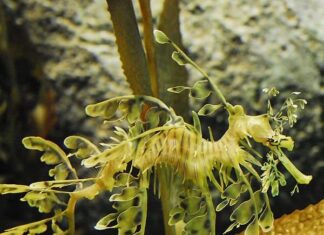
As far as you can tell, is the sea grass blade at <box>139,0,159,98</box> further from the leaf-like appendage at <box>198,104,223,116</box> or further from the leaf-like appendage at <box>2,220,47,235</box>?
the leaf-like appendage at <box>2,220,47,235</box>

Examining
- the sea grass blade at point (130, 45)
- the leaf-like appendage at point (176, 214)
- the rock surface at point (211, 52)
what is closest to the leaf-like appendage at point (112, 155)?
the leaf-like appendage at point (176, 214)

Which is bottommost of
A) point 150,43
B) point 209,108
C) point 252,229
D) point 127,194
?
point 252,229

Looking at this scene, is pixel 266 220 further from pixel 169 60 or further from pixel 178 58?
pixel 169 60

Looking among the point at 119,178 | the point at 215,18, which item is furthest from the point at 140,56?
the point at 215,18

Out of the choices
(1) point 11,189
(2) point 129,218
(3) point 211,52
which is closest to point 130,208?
(2) point 129,218

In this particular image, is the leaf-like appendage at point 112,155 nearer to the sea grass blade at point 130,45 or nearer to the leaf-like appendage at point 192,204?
the leaf-like appendage at point 192,204

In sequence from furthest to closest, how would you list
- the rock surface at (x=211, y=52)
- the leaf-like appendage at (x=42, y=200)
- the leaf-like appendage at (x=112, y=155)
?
the rock surface at (x=211, y=52) < the leaf-like appendage at (x=42, y=200) < the leaf-like appendage at (x=112, y=155)

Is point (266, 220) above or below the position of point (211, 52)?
below

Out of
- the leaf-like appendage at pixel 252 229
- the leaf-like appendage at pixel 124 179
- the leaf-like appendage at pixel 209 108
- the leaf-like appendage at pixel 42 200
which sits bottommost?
the leaf-like appendage at pixel 252 229

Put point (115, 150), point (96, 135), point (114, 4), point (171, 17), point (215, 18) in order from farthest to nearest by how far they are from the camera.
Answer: point (215, 18) < point (96, 135) < point (171, 17) < point (114, 4) < point (115, 150)

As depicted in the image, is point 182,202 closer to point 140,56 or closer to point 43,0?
point 140,56

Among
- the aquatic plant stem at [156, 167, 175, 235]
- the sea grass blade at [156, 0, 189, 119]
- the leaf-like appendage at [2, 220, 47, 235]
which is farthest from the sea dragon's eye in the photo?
the leaf-like appendage at [2, 220, 47, 235]
